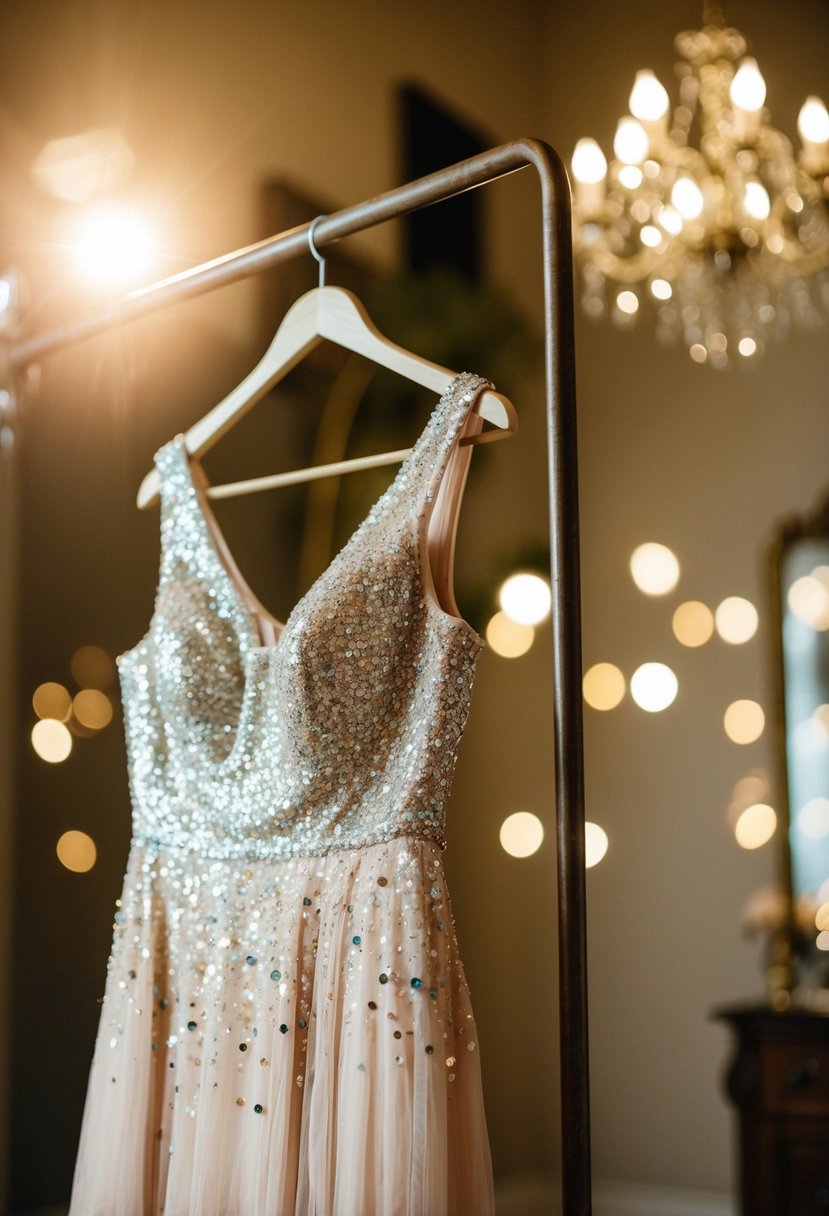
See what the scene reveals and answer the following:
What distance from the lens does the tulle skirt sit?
93 cm

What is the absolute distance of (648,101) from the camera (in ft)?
7.14

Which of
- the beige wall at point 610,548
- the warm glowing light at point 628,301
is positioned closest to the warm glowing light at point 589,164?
the beige wall at point 610,548

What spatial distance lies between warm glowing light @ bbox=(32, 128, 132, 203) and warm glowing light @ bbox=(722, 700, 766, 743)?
1840mm

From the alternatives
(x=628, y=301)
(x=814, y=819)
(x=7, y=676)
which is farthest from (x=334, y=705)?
(x=628, y=301)

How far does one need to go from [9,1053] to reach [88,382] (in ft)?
2.92

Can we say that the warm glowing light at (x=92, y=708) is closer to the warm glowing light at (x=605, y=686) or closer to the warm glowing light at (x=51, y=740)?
the warm glowing light at (x=51, y=740)

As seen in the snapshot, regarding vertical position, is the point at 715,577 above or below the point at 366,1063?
above

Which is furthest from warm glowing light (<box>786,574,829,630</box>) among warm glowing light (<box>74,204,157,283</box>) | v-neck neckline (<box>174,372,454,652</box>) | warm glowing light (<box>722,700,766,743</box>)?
v-neck neckline (<box>174,372,454,652</box>)

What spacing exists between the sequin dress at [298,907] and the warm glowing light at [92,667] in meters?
0.46

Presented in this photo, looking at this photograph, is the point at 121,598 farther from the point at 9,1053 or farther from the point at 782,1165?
the point at 782,1165

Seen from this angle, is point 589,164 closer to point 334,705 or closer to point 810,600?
point 810,600

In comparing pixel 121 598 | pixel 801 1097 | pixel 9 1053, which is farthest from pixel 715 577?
pixel 9 1053

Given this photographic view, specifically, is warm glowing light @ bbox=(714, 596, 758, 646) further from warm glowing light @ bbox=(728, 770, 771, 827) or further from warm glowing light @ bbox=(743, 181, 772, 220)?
warm glowing light @ bbox=(743, 181, 772, 220)

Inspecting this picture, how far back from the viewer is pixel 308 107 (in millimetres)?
2330
